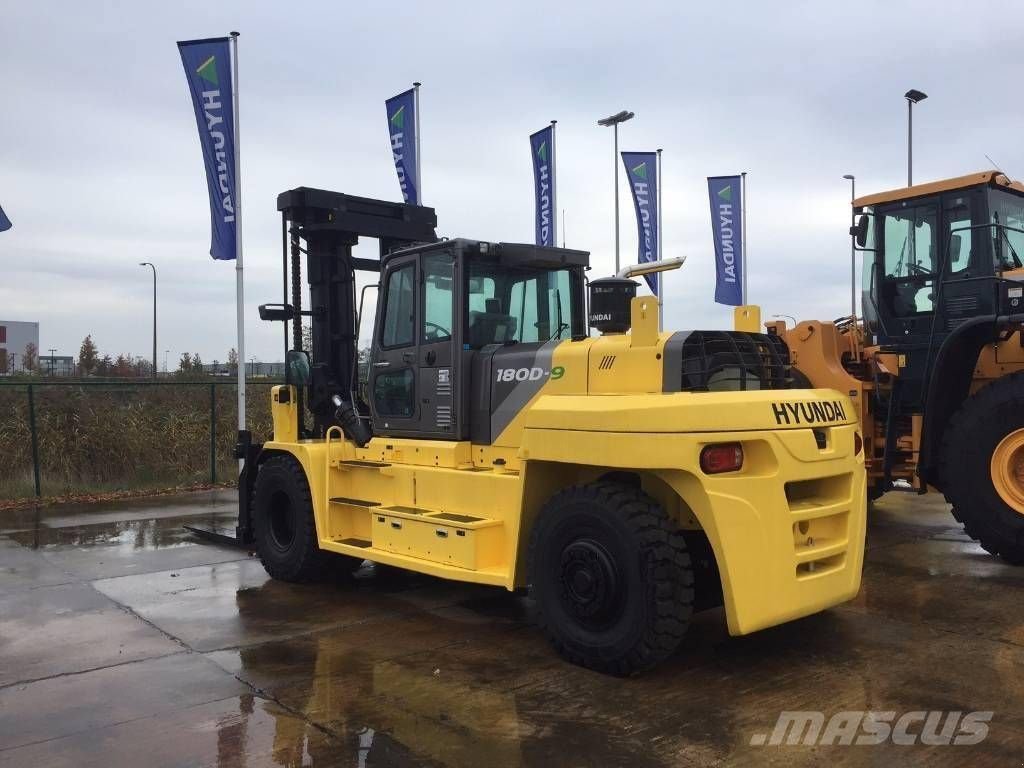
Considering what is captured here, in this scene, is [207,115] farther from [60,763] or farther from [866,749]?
[866,749]

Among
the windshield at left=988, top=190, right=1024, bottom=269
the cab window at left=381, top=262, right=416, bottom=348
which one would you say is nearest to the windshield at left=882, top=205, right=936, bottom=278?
the windshield at left=988, top=190, right=1024, bottom=269

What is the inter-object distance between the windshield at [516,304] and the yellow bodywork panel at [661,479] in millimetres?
828

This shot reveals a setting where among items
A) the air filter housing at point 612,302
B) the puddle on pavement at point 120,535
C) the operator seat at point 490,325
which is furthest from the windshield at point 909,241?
the puddle on pavement at point 120,535

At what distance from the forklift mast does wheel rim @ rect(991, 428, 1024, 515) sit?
537 cm

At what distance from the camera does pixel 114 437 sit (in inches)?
609

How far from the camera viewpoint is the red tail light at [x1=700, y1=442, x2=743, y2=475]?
4477mm

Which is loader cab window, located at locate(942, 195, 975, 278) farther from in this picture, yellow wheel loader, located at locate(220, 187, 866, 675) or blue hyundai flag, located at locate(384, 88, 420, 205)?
blue hyundai flag, located at locate(384, 88, 420, 205)

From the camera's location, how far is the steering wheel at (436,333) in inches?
246

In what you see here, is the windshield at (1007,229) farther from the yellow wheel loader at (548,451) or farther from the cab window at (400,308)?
the cab window at (400,308)

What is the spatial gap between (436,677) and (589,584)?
1.00 meters

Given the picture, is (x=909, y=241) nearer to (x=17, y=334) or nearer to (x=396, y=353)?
(x=396, y=353)

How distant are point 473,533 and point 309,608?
5.66 ft

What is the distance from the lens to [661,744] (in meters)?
3.81

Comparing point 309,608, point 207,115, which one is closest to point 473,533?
point 309,608
